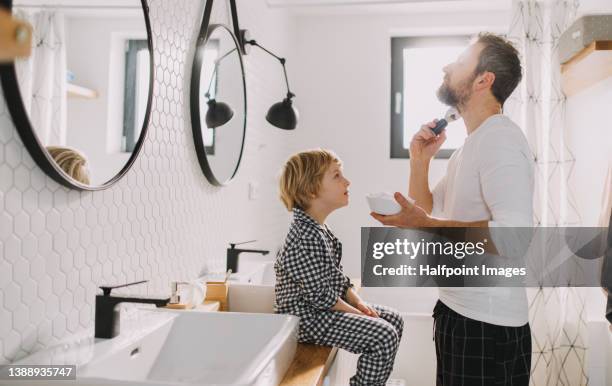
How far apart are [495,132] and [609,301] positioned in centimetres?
113

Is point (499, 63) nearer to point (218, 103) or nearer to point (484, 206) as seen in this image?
point (484, 206)

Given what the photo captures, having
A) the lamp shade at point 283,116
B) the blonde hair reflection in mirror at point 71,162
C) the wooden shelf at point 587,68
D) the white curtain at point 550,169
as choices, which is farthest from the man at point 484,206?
the white curtain at point 550,169

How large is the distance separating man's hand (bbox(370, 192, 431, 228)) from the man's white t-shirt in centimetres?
8

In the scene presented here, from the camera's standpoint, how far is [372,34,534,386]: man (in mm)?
1179

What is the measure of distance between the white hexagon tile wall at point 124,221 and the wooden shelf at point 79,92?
148 mm

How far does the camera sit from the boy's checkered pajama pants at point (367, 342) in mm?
1303

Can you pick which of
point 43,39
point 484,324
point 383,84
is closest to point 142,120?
point 43,39

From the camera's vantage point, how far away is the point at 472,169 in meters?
1.24

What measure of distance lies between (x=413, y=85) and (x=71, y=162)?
254cm

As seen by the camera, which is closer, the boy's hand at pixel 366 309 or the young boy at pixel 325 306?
the young boy at pixel 325 306

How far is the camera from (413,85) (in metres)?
3.19

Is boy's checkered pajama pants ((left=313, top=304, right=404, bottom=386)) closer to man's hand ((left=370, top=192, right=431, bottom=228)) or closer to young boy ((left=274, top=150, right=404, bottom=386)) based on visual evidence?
young boy ((left=274, top=150, right=404, bottom=386))

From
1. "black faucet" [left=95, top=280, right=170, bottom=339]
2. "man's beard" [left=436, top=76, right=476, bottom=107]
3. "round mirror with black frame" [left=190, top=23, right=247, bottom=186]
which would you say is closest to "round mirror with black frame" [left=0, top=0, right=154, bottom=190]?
"black faucet" [left=95, top=280, right=170, bottom=339]

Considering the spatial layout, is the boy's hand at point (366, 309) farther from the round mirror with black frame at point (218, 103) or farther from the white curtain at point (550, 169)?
the white curtain at point (550, 169)
